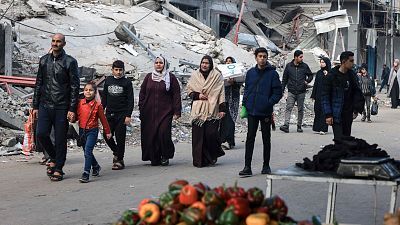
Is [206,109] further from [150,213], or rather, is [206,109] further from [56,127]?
[150,213]

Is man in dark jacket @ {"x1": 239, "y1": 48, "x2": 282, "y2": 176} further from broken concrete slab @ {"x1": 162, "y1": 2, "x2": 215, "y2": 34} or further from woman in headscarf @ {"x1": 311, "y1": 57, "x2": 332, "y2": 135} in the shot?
broken concrete slab @ {"x1": 162, "y1": 2, "x2": 215, "y2": 34}

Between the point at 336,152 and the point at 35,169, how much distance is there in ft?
19.6

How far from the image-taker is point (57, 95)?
9688 millimetres

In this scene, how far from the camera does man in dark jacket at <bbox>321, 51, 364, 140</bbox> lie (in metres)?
9.29

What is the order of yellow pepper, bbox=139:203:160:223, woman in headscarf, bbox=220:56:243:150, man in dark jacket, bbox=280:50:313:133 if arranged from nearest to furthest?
yellow pepper, bbox=139:203:160:223 → woman in headscarf, bbox=220:56:243:150 → man in dark jacket, bbox=280:50:313:133

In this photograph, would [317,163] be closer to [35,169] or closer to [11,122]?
[35,169]

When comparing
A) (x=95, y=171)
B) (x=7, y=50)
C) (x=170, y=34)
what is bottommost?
(x=95, y=171)

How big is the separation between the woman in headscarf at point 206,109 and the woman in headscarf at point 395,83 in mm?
15043

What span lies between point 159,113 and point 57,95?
7.31ft

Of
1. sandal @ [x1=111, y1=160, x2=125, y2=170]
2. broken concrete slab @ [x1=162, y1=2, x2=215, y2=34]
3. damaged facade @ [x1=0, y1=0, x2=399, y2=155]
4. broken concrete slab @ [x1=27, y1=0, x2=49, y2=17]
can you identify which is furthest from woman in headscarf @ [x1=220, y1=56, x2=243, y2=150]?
broken concrete slab @ [x1=162, y1=2, x2=215, y2=34]

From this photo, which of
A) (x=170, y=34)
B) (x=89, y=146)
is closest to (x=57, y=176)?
(x=89, y=146)

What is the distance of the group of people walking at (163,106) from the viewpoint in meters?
9.47

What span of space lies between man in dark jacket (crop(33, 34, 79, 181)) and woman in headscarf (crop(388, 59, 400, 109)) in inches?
685

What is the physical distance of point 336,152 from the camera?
252 inches
